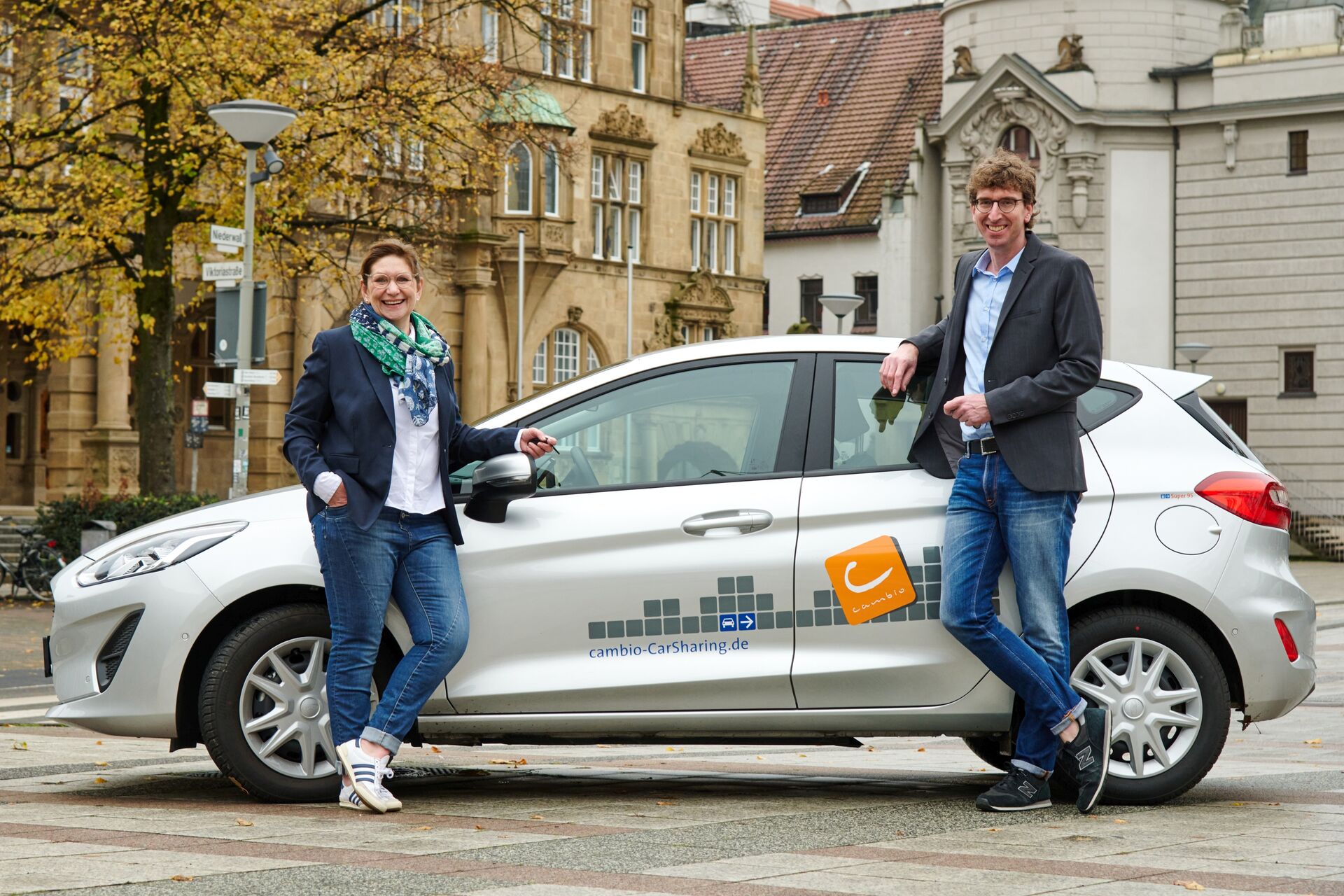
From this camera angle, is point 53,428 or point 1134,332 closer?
point 53,428

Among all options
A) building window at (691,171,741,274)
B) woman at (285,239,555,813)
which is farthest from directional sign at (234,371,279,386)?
building window at (691,171,741,274)

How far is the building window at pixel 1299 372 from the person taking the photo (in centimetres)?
5009

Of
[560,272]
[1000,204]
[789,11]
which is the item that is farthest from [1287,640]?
[789,11]

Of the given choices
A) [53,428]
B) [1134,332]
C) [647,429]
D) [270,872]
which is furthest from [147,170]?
[1134,332]

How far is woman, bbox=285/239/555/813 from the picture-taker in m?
6.96

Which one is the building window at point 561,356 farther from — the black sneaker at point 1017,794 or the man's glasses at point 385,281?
the black sneaker at point 1017,794

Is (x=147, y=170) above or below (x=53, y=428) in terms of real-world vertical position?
above

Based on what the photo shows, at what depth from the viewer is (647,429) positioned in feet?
24.5

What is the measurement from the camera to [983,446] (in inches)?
281

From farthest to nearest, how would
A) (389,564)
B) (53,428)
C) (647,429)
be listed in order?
(53,428)
(647,429)
(389,564)

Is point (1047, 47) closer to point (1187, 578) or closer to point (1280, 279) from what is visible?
point (1280, 279)

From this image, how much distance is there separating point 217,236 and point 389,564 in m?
11.0

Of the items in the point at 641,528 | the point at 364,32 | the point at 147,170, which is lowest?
the point at 641,528

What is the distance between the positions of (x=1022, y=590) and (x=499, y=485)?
6.40ft
